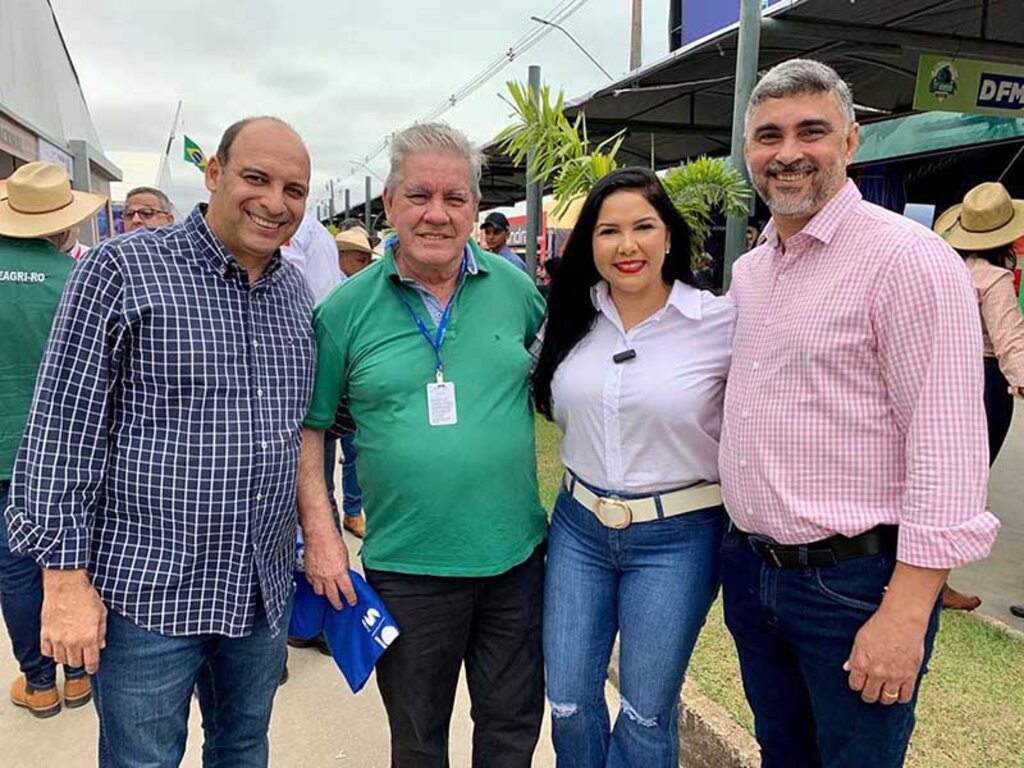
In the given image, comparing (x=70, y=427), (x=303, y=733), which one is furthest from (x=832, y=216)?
(x=303, y=733)

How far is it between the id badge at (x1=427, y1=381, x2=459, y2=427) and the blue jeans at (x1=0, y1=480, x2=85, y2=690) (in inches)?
77.0

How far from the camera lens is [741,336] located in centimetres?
184

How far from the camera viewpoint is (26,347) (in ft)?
9.55

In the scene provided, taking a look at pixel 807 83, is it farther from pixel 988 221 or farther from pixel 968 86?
pixel 968 86

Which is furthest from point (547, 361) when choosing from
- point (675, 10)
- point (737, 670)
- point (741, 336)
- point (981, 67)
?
point (675, 10)

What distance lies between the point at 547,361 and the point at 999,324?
273 cm

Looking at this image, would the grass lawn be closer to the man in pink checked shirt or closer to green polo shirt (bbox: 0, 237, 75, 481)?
the man in pink checked shirt

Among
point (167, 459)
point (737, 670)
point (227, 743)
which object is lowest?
point (737, 670)

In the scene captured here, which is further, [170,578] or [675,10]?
[675,10]

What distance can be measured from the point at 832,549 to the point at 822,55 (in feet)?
18.2

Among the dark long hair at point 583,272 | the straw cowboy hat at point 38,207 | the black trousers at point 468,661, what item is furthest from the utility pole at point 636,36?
the black trousers at point 468,661

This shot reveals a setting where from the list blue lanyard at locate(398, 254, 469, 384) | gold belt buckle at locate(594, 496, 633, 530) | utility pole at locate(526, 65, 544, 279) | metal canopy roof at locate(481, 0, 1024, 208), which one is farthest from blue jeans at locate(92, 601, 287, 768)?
utility pole at locate(526, 65, 544, 279)

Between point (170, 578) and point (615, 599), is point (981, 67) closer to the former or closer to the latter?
point (615, 599)

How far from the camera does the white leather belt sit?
1.93 metres
